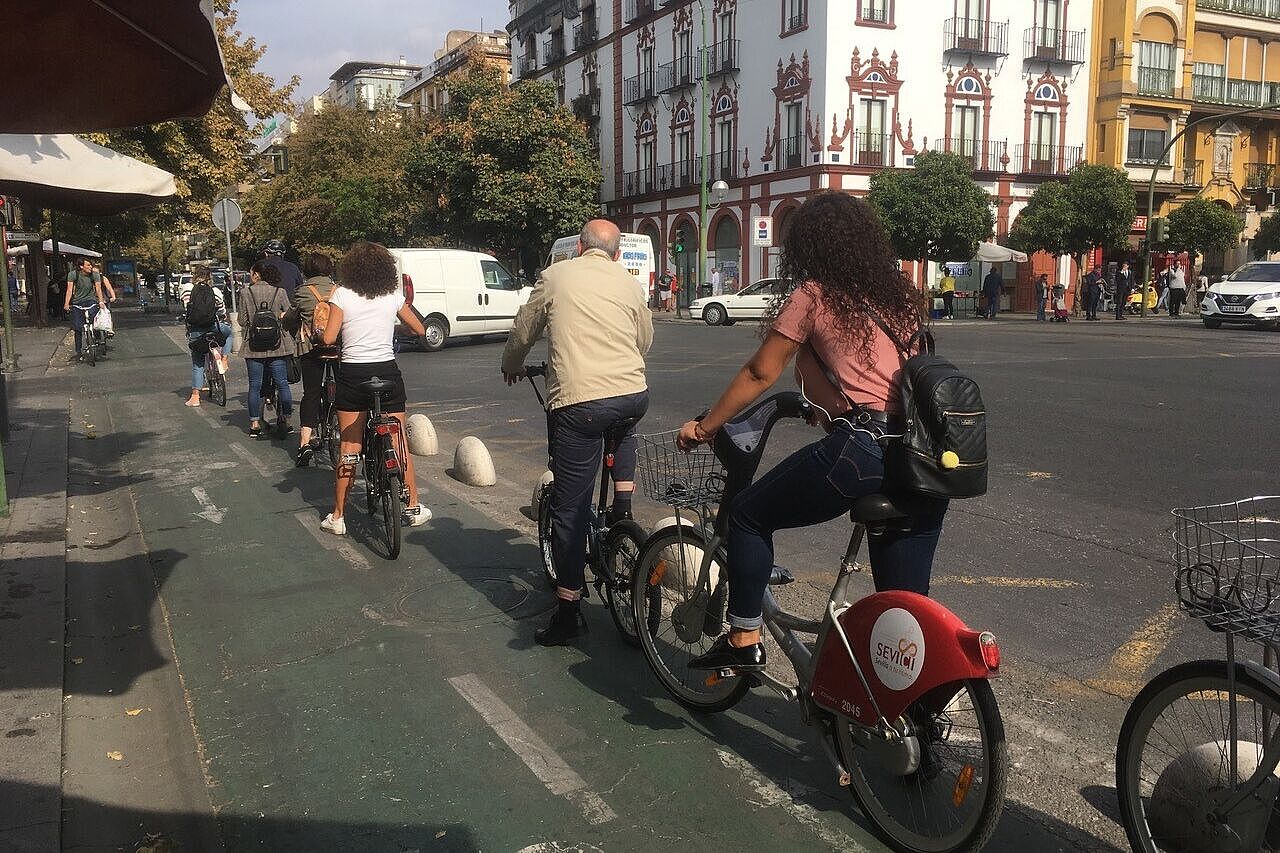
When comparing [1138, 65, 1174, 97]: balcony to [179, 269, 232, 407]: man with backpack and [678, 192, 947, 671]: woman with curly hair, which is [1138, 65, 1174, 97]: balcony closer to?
[179, 269, 232, 407]: man with backpack

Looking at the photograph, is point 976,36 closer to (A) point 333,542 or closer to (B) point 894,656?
(A) point 333,542

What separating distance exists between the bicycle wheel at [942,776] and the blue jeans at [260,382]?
8.48 m

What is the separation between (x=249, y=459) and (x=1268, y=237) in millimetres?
42357

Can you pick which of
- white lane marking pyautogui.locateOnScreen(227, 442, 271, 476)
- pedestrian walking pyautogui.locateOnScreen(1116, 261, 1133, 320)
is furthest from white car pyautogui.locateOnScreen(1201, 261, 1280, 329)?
white lane marking pyautogui.locateOnScreen(227, 442, 271, 476)

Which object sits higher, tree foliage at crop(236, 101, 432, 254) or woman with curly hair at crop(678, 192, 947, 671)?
tree foliage at crop(236, 101, 432, 254)

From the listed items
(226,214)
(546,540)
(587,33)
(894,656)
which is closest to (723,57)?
(587,33)

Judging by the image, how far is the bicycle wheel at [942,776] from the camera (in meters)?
2.62

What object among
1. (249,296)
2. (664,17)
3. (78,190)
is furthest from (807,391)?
(664,17)

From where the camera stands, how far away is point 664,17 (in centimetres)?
4425

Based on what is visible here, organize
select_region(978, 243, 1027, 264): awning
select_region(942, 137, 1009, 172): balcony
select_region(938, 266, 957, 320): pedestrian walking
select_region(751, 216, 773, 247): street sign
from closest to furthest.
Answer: select_region(938, 266, 957, 320): pedestrian walking, select_region(751, 216, 773, 247): street sign, select_region(978, 243, 1027, 264): awning, select_region(942, 137, 1009, 172): balcony

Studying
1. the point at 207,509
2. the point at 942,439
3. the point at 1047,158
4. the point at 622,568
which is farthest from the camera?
the point at 1047,158

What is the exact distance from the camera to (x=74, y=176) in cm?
554

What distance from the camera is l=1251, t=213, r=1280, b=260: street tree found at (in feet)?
130

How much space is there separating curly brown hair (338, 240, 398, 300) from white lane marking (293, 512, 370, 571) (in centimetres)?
154
